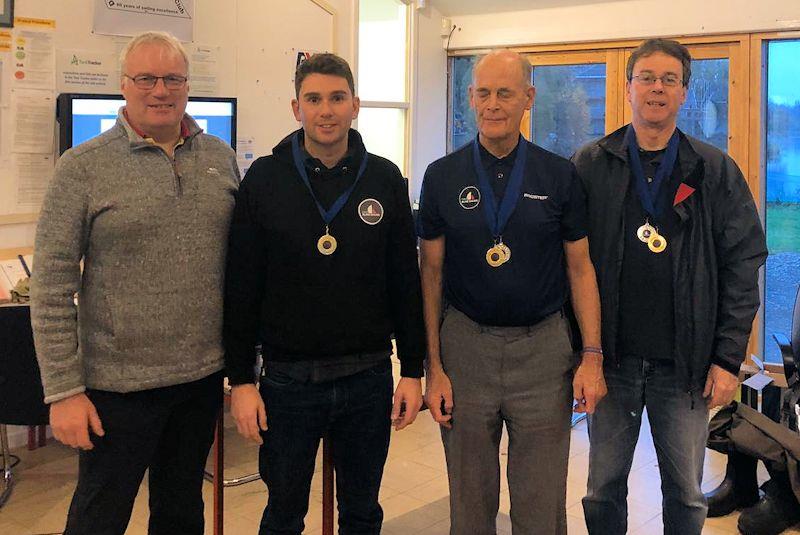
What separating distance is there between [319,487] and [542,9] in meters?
4.01

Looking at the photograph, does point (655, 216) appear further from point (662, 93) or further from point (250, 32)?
point (250, 32)

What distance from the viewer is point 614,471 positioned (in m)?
2.28

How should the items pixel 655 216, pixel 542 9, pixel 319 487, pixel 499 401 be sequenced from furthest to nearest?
pixel 542 9, pixel 319 487, pixel 655 216, pixel 499 401

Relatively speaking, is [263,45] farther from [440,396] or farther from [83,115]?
[440,396]

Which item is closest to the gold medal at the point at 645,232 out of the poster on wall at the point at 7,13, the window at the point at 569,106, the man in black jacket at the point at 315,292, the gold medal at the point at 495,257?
the gold medal at the point at 495,257

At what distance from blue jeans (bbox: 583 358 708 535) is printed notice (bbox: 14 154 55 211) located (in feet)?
9.25

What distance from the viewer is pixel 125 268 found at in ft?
5.94

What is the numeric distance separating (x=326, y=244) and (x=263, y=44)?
325 centimetres

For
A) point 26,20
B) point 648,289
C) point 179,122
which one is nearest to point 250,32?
point 26,20

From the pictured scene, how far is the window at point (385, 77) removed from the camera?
6.18 metres

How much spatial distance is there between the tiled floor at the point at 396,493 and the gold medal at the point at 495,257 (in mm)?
1517

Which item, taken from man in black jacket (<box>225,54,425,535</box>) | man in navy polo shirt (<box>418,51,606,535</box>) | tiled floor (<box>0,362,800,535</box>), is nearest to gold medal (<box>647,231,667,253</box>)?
man in navy polo shirt (<box>418,51,606,535</box>)

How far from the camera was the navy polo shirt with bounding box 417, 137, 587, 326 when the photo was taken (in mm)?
1985

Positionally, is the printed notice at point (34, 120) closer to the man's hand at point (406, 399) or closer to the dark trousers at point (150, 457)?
the dark trousers at point (150, 457)
